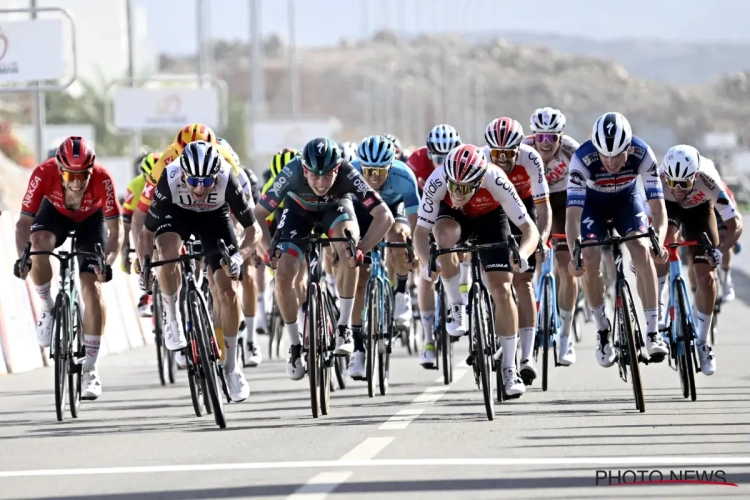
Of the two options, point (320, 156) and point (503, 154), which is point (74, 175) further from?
point (503, 154)

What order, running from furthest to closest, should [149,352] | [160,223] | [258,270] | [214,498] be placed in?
1. [149,352]
2. [258,270]
3. [160,223]
4. [214,498]

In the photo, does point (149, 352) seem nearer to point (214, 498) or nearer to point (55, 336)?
point (55, 336)

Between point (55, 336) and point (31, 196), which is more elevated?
point (31, 196)

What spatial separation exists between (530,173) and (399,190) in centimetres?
166

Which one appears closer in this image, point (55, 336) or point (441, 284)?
point (55, 336)

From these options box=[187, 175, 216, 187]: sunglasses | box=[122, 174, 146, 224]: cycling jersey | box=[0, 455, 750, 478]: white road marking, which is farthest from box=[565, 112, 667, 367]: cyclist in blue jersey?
box=[122, 174, 146, 224]: cycling jersey

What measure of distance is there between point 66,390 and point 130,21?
86.8 feet

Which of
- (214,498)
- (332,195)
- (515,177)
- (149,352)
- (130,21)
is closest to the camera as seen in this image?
(214,498)

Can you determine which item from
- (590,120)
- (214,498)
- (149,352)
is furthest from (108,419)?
(590,120)

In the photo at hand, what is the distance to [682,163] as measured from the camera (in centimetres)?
1345

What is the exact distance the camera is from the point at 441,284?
47.8ft

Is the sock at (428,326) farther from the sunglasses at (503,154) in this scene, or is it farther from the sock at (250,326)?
the sunglasses at (503,154)

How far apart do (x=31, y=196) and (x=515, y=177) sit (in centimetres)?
391

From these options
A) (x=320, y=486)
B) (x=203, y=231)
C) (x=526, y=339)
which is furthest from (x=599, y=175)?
(x=320, y=486)
